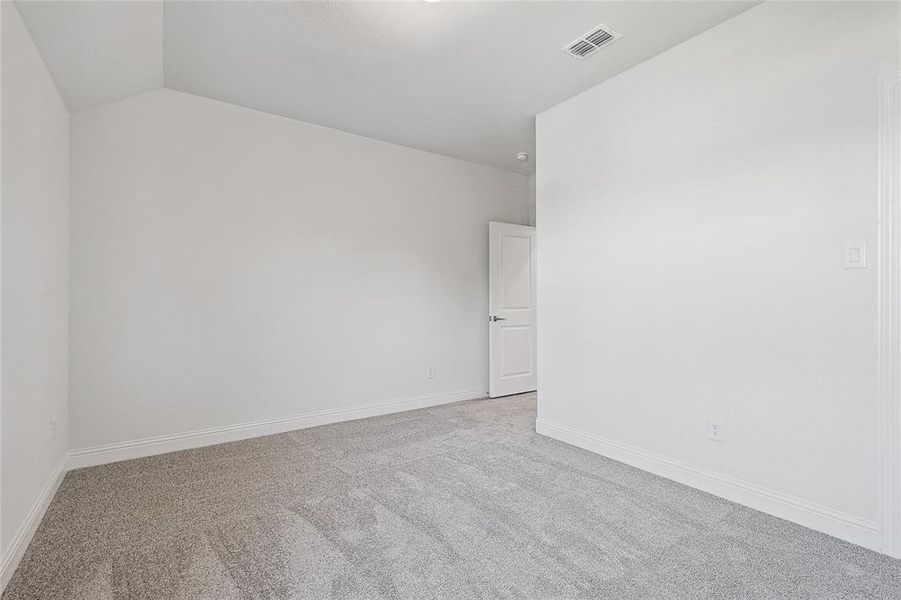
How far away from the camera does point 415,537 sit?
215 cm

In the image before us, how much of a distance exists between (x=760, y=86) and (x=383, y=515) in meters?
3.05

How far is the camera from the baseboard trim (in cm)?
314

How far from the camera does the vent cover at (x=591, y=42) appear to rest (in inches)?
105

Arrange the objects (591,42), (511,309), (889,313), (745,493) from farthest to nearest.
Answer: (511,309) → (591,42) → (745,493) → (889,313)

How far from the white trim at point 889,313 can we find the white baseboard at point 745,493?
99mm

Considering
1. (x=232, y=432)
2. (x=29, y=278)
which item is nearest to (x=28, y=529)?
(x=29, y=278)

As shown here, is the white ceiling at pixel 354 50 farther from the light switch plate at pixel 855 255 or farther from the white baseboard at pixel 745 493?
the white baseboard at pixel 745 493

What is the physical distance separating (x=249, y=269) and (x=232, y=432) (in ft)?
4.37

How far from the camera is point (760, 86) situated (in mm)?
2432

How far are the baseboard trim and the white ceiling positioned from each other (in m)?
2.35

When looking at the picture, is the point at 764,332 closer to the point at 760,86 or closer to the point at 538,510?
the point at 760,86

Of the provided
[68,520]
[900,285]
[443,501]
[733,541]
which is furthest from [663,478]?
[68,520]

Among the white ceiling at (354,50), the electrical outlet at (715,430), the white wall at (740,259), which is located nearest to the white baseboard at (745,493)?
the white wall at (740,259)

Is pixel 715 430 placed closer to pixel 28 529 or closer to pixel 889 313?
pixel 889 313
